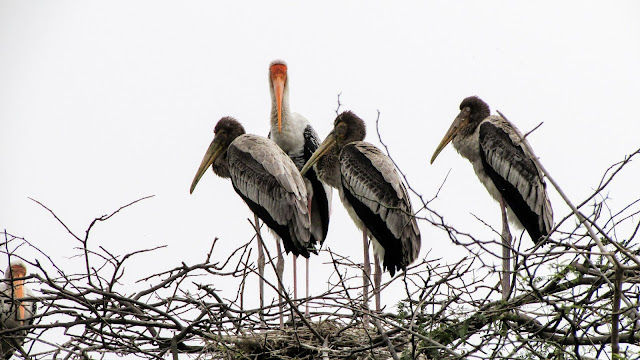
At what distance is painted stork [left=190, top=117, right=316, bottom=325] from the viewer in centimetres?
725

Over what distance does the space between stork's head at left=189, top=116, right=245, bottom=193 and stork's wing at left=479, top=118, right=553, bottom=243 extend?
2451 millimetres

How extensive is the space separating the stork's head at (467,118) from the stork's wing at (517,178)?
0.34m

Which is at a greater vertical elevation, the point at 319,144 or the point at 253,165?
the point at 319,144

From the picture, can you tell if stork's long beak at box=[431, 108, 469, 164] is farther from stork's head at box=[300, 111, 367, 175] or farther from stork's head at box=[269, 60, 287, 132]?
stork's head at box=[269, 60, 287, 132]

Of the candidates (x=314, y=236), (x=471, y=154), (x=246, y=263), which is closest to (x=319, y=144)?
(x=314, y=236)

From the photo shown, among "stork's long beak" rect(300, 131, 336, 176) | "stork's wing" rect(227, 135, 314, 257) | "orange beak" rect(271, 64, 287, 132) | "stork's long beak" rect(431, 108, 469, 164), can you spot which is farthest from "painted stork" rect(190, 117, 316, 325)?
"stork's long beak" rect(431, 108, 469, 164)

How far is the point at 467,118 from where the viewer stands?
8.15 m

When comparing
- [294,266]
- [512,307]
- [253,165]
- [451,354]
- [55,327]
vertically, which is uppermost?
[253,165]

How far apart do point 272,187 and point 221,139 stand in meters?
1.09

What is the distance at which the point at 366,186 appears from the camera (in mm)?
7328

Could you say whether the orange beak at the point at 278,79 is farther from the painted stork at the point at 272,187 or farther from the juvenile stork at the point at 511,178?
the juvenile stork at the point at 511,178

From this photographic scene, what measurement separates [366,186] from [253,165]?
1.08 m

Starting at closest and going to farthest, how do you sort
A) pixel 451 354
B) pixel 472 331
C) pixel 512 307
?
pixel 451 354
pixel 512 307
pixel 472 331

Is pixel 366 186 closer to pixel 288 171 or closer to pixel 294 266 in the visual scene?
pixel 288 171
